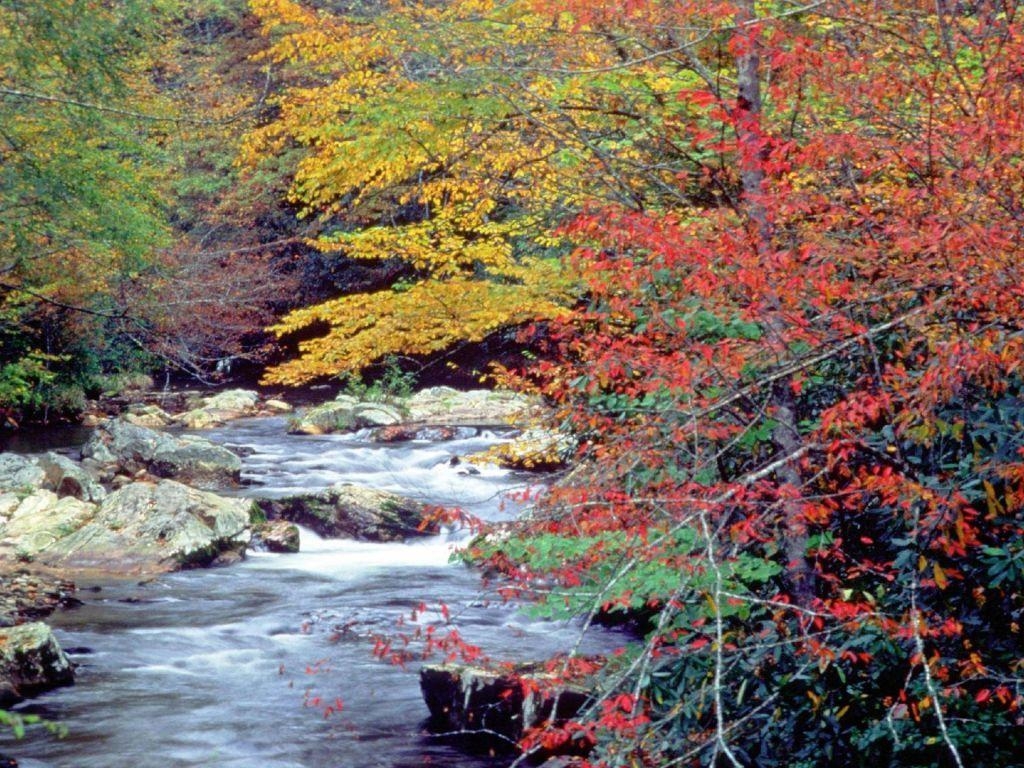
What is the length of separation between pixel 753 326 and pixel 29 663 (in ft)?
21.1

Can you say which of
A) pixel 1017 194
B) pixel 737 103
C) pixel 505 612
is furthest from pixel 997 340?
A: pixel 505 612

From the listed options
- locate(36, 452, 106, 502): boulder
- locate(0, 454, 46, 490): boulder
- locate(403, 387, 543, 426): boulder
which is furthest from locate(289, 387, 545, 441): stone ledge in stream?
locate(0, 454, 46, 490): boulder

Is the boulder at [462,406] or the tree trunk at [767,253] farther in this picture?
the boulder at [462,406]

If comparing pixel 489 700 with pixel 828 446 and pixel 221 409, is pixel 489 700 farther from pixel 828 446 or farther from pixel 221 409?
pixel 221 409

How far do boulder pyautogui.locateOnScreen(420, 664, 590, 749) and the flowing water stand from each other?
0.71 feet

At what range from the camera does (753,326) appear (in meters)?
5.77

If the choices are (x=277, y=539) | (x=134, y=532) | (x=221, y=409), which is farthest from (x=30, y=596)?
(x=221, y=409)

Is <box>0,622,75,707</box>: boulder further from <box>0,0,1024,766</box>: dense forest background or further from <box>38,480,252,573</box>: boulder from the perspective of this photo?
<box>38,480,252,573</box>: boulder

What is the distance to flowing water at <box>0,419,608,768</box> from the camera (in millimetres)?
7746

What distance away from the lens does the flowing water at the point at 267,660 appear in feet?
25.4

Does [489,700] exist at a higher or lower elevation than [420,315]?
lower

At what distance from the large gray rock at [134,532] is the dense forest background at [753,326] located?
4.70 m

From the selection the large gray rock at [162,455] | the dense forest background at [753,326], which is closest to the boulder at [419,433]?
the large gray rock at [162,455]

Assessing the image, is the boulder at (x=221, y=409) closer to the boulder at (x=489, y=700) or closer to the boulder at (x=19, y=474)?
the boulder at (x=19, y=474)
